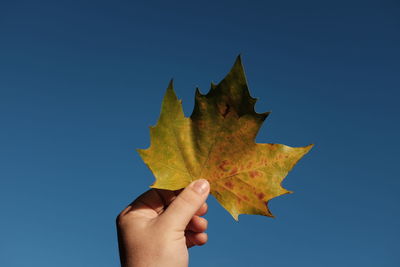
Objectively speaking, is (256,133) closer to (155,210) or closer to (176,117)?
(176,117)

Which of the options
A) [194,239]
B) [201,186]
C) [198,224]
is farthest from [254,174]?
[194,239]

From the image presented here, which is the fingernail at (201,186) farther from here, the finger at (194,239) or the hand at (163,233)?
the finger at (194,239)

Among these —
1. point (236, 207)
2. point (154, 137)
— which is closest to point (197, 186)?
point (236, 207)

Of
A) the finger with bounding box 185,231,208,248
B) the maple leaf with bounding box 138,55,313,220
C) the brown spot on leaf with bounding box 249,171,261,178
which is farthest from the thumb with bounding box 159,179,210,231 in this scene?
the finger with bounding box 185,231,208,248

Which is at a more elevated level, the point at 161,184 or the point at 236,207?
the point at 161,184

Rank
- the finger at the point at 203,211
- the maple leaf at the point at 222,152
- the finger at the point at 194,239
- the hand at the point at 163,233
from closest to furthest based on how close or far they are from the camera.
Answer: the maple leaf at the point at 222,152 < the hand at the point at 163,233 < the finger at the point at 203,211 < the finger at the point at 194,239

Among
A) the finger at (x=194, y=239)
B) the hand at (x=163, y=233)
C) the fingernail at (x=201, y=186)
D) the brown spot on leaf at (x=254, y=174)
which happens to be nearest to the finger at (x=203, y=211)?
the finger at (x=194, y=239)
